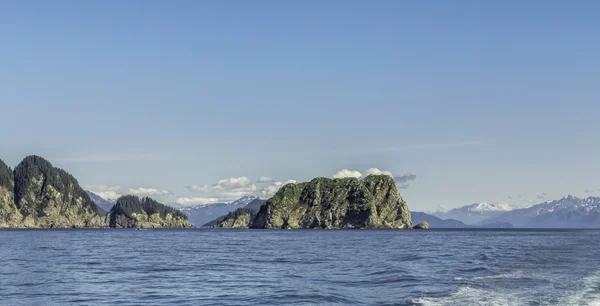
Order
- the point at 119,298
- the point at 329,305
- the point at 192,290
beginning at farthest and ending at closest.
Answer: the point at 192,290
the point at 119,298
the point at 329,305

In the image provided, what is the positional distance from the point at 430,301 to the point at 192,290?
21704mm

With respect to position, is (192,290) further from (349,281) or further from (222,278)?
(349,281)

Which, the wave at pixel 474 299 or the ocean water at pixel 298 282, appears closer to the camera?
the wave at pixel 474 299

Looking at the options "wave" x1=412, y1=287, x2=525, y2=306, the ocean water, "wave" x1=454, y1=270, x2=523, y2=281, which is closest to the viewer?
"wave" x1=412, y1=287, x2=525, y2=306

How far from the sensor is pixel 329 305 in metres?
50.6

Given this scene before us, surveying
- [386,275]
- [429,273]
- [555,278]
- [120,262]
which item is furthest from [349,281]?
[120,262]

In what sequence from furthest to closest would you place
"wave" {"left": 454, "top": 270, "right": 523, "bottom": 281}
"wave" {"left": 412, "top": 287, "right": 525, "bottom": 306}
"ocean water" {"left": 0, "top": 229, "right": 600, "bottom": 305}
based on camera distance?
1. "wave" {"left": 454, "top": 270, "right": 523, "bottom": 281}
2. "ocean water" {"left": 0, "top": 229, "right": 600, "bottom": 305}
3. "wave" {"left": 412, "top": 287, "right": 525, "bottom": 306}

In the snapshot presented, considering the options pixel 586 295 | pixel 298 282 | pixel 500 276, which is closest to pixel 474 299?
pixel 586 295

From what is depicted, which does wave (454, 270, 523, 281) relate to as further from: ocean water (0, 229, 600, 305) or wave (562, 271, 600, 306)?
wave (562, 271, 600, 306)

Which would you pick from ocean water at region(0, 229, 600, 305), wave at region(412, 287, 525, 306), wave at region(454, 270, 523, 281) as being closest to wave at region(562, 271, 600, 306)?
ocean water at region(0, 229, 600, 305)

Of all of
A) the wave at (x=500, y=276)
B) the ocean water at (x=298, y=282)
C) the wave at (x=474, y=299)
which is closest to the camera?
the wave at (x=474, y=299)

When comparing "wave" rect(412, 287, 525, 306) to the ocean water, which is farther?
the ocean water

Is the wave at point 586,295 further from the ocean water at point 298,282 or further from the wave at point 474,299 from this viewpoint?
the wave at point 474,299

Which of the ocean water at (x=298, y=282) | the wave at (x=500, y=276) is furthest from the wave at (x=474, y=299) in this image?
the wave at (x=500, y=276)
